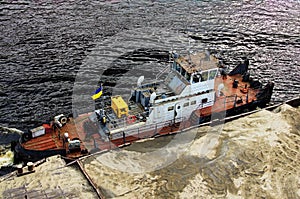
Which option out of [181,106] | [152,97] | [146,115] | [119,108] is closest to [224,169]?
[181,106]

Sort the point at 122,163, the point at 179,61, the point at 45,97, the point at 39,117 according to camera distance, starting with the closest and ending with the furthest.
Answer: the point at 122,163
the point at 179,61
the point at 39,117
the point at 45,97

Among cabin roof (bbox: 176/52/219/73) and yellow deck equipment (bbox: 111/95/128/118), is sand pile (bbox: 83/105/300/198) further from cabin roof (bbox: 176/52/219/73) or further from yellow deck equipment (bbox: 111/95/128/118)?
cabin roof (bbox: 176/52/219/73)

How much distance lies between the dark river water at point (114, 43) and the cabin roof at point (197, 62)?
399 inches

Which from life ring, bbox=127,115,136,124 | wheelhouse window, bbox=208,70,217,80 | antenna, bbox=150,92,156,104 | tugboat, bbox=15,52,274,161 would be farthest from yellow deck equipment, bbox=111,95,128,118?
wheelhouse window, bbox=208,70,217,80

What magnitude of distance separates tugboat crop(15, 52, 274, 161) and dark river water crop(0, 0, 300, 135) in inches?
229

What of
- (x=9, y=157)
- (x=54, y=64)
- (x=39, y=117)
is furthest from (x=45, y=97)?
(x=9, y=157)

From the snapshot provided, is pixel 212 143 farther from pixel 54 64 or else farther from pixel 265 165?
pixel 54 64

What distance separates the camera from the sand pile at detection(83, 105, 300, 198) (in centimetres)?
2362

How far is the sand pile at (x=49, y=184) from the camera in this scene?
889 inches

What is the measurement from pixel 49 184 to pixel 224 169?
38.5 ft

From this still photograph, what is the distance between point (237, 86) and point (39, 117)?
18.6 meters

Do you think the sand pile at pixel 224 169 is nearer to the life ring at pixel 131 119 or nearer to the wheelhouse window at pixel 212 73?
the life ring at pixel 131 119

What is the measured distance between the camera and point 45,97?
36500 mm

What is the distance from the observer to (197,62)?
30.3m
